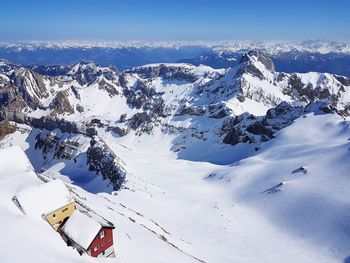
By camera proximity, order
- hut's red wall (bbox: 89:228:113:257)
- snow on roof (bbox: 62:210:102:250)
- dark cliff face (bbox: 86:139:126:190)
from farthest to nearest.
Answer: dark cliff face (bbox: 86:139:126:190)
snow on roof (bbox: 62:210:102:250)
hut's red wall (bbox: 89:228:113:257)

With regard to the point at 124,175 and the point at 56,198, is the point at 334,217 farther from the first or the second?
the point at 124,175

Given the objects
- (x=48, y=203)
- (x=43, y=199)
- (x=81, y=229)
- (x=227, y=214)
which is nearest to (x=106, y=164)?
(x=227, y=214)

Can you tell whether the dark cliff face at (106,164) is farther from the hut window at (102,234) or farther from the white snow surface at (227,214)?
the hut window at (102,234)

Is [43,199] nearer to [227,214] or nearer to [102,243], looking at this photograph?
[102,243]

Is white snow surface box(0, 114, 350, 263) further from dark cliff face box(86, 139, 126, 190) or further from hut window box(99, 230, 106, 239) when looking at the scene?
dark cliff face box(86, 139, 126, 190)

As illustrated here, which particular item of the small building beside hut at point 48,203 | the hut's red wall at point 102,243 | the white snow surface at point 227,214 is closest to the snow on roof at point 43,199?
the small building beside hut at point 48,203

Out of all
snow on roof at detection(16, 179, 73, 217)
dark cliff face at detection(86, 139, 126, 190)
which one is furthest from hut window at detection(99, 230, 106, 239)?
dark cliff face at detection(86, 139, 126, 190)

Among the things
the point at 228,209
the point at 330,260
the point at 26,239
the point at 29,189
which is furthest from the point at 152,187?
the point at 26,239
